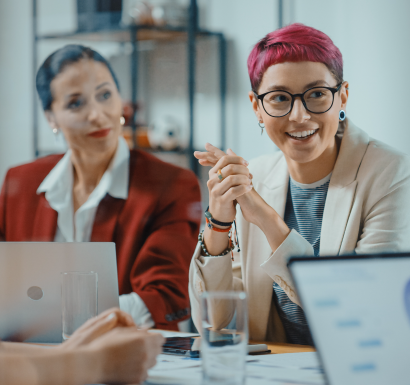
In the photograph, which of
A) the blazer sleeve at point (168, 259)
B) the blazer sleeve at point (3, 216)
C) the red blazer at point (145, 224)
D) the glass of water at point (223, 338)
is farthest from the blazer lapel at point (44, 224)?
the glass of water at point (223, 338)

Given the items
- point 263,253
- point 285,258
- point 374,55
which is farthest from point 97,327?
point 374,55

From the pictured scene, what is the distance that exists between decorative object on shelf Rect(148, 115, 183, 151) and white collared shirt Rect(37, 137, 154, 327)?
0.61m

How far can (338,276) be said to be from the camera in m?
0.62

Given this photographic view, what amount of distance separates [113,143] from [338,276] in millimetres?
1561

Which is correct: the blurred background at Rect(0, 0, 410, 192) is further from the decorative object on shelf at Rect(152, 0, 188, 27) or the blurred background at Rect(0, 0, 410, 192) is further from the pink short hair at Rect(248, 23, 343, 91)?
the pink short hair at Rect(248, 23, 343, 91)

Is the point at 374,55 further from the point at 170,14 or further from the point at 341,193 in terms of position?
the point at 170,14

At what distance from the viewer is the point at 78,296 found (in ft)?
3.07

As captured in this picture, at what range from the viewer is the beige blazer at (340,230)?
4.08 ft

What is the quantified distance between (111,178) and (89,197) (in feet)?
0.37

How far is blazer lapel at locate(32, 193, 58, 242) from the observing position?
1.92 meters

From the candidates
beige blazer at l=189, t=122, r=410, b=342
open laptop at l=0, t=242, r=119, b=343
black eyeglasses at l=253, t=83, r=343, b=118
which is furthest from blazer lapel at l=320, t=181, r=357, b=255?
open laptop at l=0, t=242, r=119, b=343

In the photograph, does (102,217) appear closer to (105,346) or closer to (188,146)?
(188,146)

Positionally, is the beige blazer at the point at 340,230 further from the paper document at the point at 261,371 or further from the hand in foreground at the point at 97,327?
the hand in foreground at the point at 97,327

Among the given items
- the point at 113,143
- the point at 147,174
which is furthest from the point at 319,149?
the point at 113,143
